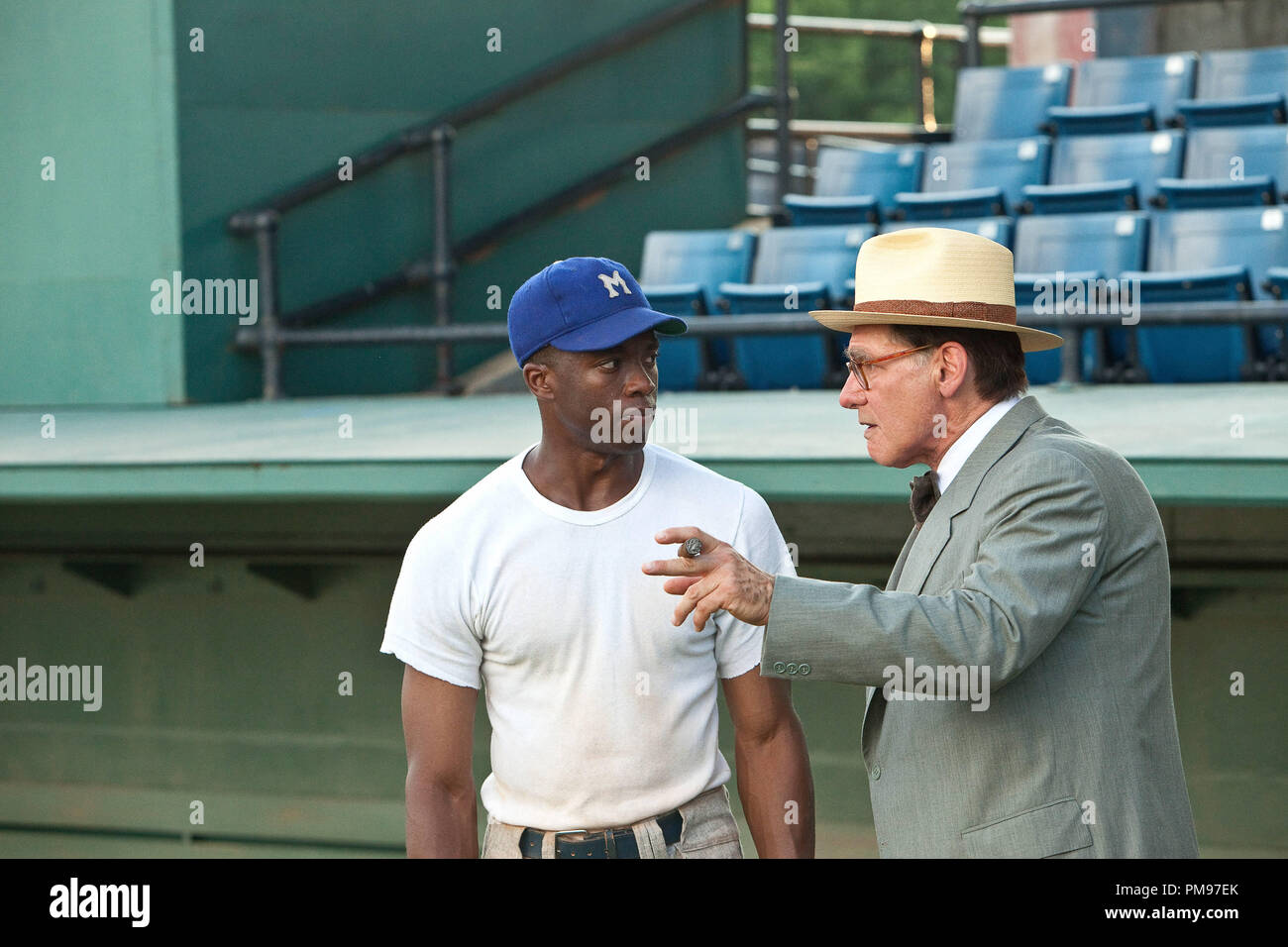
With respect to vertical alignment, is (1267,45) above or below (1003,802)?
above

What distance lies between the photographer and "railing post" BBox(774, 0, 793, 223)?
396 inches

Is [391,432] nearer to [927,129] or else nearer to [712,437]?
[712,437]

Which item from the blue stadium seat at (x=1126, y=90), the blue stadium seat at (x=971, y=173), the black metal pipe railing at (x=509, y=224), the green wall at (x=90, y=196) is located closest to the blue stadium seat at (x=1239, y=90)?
the blue stadium seat at (x=1126, y=90)

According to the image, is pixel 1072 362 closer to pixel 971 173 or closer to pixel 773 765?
pixel 971 173

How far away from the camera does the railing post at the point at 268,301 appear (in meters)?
8.23

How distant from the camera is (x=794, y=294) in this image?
8.23 m

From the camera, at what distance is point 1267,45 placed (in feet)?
41.4

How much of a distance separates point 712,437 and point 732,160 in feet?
21.1

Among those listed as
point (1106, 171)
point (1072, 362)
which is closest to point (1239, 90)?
point (1106, 171)

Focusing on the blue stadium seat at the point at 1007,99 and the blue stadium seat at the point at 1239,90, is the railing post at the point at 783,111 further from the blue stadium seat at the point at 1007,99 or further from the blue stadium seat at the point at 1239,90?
the blue stadium seat at the point at 1239,90

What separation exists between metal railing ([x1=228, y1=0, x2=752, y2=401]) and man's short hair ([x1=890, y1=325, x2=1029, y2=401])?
16.7 feet

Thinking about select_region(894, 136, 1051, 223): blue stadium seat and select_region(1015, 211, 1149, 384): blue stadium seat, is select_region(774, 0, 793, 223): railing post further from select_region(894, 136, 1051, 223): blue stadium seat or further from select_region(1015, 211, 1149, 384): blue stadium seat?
select_region(1015, 211, 1149, 384): blue stadium seat
